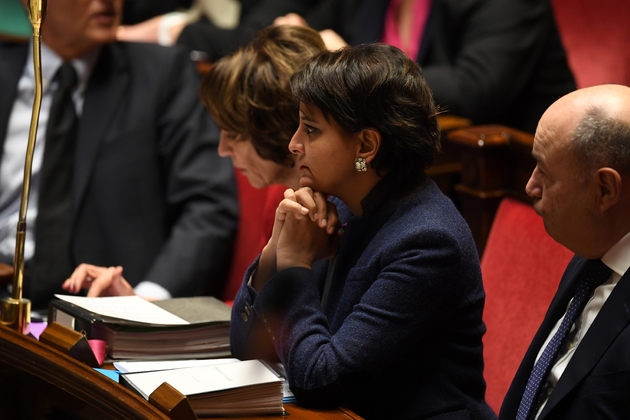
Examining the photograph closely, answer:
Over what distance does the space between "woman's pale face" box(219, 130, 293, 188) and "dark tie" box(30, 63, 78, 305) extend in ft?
2.62

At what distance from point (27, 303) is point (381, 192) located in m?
0.65

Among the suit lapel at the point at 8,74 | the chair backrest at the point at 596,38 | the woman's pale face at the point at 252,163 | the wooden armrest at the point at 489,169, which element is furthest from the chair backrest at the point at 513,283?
the suit lapel at the point at 8,74

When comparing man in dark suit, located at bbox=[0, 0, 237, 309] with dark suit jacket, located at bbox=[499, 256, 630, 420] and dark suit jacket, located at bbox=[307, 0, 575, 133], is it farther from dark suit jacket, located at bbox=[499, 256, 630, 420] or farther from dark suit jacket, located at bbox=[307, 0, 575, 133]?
dark suit jacket, located at bbox=[499, 256, 630, 420]

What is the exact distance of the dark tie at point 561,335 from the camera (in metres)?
1.43

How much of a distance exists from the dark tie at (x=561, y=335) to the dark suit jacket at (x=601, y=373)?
9cm

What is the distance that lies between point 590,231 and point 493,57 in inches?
67.0

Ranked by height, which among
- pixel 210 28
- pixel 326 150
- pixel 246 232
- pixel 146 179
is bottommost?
pixel 246 232

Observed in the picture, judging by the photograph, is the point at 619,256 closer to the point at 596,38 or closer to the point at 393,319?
the point at 393,319

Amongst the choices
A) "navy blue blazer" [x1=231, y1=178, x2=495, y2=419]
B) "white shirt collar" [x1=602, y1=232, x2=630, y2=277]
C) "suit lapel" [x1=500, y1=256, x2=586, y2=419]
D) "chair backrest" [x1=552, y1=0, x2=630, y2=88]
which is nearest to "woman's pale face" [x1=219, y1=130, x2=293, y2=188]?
"navy blue blazer" [x1=231, y1=178, x2=495, y2=419]

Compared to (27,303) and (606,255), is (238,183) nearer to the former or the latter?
(27,303)

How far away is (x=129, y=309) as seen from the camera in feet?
5.91

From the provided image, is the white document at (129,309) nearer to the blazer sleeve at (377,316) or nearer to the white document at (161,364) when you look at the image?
the white document at (161,364)

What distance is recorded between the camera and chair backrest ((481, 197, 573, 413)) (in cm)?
196

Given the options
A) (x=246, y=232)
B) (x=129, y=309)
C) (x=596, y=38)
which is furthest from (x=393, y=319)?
(x=596, y=38)
